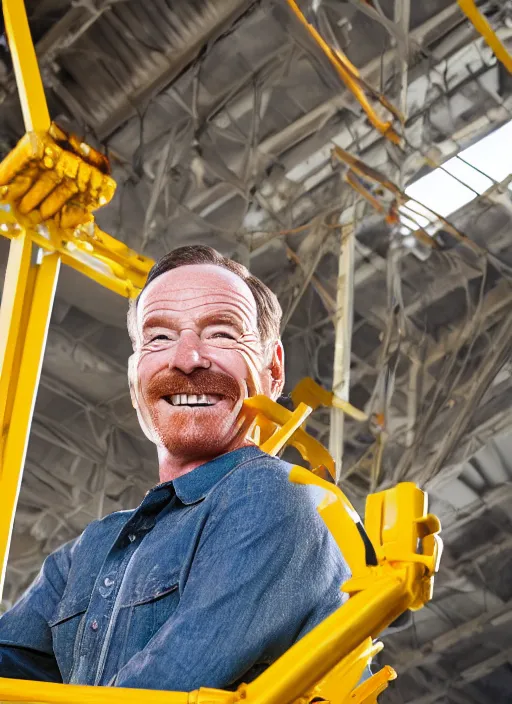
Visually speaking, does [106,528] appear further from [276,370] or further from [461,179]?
[461,179]

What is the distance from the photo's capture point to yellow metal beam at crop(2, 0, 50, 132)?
362cm

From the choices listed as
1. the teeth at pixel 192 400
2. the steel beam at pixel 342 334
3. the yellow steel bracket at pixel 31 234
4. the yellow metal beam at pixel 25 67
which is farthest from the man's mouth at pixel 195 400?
the steel beam at pixel 342 334

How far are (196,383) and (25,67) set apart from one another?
6.95 feet

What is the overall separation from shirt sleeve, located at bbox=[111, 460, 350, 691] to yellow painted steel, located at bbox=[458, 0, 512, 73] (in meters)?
3.30

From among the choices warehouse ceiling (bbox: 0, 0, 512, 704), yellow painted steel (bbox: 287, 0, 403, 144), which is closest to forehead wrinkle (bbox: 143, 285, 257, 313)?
yellow painted steel (bbox: 287, 0, 403, 144)

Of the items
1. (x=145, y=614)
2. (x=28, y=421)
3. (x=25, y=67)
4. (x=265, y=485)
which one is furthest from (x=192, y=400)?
(x=25, y=67)

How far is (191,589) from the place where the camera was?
1.67m

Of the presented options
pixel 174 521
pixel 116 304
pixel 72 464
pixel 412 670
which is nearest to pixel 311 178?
pixel 116 304

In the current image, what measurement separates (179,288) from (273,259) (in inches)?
160

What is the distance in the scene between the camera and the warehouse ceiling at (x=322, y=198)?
210 inches

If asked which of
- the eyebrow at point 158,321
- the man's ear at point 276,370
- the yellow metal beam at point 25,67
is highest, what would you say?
the yellow metal beam at point 25,67

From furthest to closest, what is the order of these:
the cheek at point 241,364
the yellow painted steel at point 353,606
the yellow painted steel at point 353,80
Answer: the yellow painted steel at point 353,80 < the cheek at point 241,364 < the yellow painted steel at point 353,606

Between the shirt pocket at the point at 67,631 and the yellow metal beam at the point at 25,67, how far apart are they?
6.61 feet

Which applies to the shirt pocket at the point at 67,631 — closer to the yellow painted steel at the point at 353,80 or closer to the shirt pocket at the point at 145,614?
the shirt pocket at the point at 145,614
